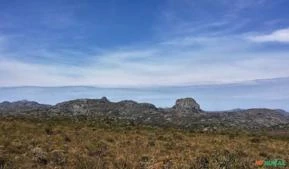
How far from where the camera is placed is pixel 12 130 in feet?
104

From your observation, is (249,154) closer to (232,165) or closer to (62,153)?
(232,165)

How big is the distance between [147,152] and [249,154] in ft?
19.8

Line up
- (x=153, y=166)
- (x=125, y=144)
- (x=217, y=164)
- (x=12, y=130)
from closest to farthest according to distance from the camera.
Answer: (x=217, y=164), (x=153, y=166), (x=125, y=144), (x=12, y=130)

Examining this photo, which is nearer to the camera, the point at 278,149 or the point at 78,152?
the point at 78,152

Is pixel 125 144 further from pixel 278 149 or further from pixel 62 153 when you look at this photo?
pixel 278 149

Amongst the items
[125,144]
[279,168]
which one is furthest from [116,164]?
[125,144]

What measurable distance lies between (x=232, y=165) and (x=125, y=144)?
12.3 meters

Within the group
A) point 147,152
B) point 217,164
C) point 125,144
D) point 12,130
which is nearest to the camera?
point 217,164

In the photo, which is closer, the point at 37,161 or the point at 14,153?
the point at 37,161

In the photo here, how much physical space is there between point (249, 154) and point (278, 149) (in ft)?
18.0

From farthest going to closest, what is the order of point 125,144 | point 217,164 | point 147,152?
point 125,144
point 147,152
point 217,164

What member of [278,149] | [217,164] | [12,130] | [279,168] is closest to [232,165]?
[217,164]

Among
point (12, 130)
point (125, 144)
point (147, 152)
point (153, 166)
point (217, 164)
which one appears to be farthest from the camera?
point (12, 130)

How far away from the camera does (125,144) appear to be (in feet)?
88.8
